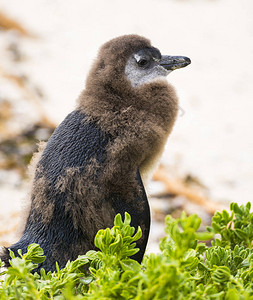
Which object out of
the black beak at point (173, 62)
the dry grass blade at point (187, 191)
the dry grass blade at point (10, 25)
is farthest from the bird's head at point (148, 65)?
the dry grass blade at point (10, 25)

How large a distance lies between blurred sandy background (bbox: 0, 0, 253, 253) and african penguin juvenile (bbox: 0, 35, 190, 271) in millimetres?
851

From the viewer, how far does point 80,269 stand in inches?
43.8

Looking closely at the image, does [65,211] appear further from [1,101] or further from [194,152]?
[194,152]

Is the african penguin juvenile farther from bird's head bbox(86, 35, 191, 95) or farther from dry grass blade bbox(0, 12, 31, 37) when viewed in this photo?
dry grass blade bbox(0, 12, 31, 37)

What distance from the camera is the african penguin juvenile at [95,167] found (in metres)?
1.36

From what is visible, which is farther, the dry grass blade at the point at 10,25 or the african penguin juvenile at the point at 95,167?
the dry grass blade at the point at 10,25

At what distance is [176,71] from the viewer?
19.6 feet

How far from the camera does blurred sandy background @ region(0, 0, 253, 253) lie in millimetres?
3663

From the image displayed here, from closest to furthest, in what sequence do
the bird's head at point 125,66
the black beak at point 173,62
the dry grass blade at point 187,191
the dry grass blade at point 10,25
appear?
the bird's head at point 125,66
the black beak at point 173,62
the dry grass blade at point 187,191
the dry grass blade at point 10,25

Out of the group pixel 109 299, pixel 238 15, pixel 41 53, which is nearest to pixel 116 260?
pixel 109 299

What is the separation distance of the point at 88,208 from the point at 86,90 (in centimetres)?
46

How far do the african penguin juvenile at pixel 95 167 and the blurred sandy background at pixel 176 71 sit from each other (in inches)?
33.5

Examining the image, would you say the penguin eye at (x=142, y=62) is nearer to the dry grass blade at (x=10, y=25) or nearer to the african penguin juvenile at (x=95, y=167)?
the african penguin juvenile at (x=95, y=167)

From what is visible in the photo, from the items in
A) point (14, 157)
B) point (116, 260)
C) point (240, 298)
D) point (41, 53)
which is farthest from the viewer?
point (41, 53)
